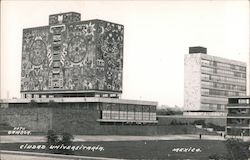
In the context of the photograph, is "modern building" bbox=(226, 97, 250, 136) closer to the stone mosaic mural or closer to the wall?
the wall

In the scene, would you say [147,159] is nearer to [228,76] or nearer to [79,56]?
[79,56]

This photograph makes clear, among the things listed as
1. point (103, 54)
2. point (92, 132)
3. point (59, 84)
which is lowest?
point (92, 132)

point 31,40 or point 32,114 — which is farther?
point 31,40

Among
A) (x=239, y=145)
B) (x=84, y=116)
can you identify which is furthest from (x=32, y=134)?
(x=239, y=145)

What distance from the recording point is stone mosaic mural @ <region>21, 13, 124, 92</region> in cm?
10631

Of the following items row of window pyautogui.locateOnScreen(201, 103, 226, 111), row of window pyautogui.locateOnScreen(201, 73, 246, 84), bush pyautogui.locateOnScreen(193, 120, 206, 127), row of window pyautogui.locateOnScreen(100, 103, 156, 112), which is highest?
row of window pyautogui.locateOnScreen(201, 73, 246, 84)

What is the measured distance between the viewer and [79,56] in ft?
352

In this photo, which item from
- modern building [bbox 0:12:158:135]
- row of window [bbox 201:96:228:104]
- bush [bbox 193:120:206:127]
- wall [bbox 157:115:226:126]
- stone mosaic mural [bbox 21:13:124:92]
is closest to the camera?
modern building [bbox 0:12:158:135]

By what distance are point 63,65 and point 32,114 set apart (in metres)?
25.6

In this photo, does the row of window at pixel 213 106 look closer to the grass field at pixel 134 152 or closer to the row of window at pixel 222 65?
the row of window at pixel 222 65

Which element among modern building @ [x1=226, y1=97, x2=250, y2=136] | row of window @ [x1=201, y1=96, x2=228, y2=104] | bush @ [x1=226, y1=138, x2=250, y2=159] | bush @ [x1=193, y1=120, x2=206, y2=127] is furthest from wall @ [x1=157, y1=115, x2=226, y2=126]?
bush @ [x1=226, y1=138, x2=250, y2=159]

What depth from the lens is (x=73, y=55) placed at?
108250 millimetres

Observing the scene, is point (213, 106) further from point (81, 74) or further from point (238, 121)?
point (81, 74)

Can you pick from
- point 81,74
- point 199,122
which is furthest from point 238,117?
point 81,74
